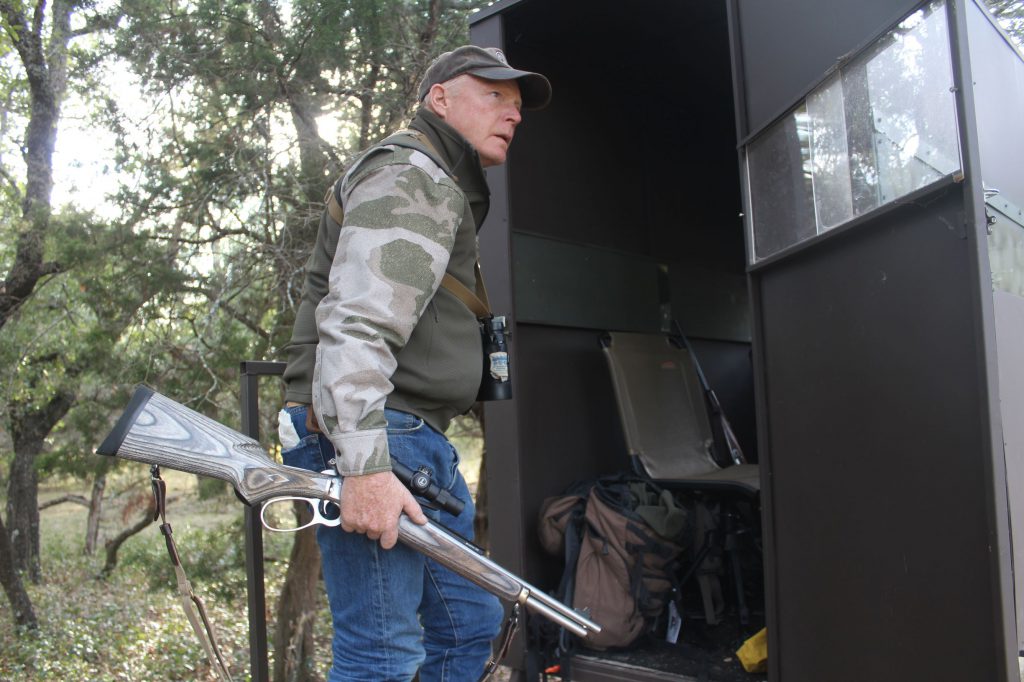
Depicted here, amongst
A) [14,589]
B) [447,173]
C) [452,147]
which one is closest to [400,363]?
[447,173]

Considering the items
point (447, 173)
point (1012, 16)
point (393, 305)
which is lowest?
point (393, 305)

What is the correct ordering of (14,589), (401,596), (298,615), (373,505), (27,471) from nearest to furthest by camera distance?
(373,505), (401,596), (298,615), (14,589), (27,471)

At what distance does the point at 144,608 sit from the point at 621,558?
7.80 metres

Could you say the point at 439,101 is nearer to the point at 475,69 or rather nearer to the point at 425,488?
the point at 475,69

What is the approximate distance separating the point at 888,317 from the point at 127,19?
543 cm

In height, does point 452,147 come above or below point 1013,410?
above

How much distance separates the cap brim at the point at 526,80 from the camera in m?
1.81

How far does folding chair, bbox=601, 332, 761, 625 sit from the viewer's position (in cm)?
300

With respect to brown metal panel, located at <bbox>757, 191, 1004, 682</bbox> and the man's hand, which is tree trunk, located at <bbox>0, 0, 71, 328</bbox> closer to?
the man's hand

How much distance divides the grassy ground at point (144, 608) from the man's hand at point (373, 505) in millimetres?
6112

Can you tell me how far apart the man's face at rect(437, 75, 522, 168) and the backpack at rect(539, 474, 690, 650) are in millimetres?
1611

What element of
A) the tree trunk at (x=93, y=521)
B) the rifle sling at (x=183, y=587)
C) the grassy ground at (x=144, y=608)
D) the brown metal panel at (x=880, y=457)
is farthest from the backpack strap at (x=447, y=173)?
the tree trunk at (x=93, y=521)

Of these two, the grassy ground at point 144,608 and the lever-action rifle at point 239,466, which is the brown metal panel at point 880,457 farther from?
the grassy ground at point 144,608

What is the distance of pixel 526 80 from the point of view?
6.28 ft
